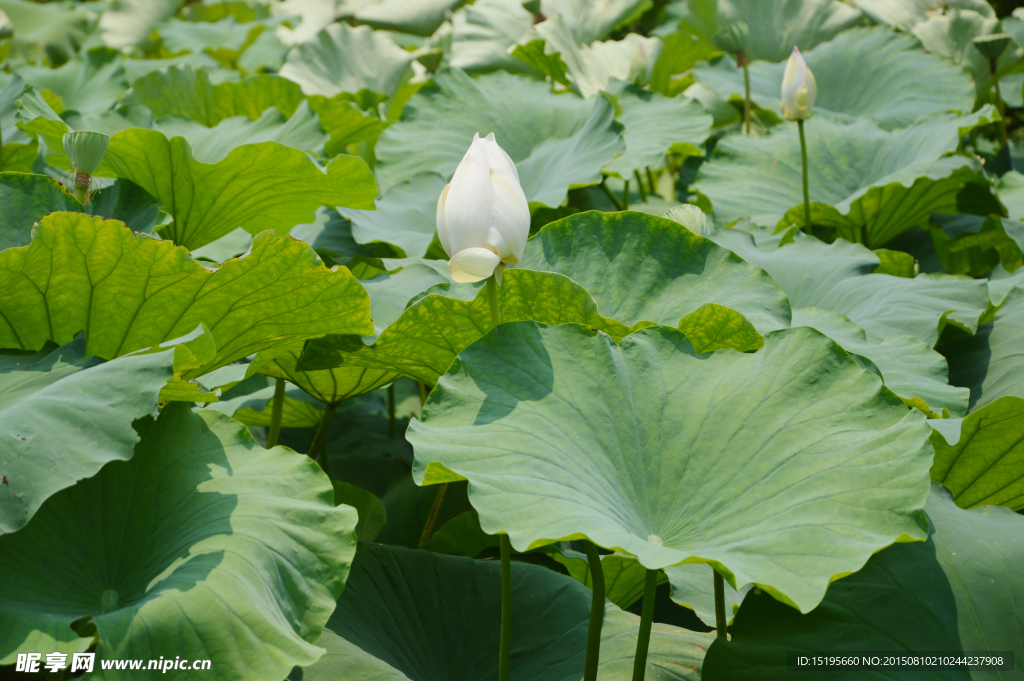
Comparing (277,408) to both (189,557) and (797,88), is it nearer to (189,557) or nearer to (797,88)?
(189,557)

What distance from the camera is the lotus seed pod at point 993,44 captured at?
220cm

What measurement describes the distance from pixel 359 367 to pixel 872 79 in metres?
2.06

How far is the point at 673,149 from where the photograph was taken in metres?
1.96

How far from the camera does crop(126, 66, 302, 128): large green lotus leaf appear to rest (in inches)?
85.0

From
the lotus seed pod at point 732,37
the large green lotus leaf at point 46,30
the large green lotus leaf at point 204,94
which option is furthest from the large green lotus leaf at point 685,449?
the large green lotus leaf at point 46,30

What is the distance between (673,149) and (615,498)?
1322 mm

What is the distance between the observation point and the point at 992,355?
1370mm

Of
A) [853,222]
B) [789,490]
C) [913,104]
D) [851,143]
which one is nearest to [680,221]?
[789,490]

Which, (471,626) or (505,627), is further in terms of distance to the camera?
(471,626)

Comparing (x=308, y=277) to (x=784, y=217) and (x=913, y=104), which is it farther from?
(x=913, y=104)

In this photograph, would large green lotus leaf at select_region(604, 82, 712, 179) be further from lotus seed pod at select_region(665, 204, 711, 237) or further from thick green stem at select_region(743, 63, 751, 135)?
lotus seed pod at select_region(665, 204, 711, 237)

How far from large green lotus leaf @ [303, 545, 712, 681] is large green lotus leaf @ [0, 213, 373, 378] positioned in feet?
1.10

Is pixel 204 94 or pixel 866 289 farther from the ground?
pixel 204 94

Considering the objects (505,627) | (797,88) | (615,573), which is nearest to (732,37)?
(797,88)
